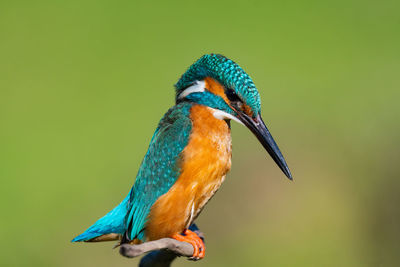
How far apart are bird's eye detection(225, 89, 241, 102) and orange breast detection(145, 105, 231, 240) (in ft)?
0.33

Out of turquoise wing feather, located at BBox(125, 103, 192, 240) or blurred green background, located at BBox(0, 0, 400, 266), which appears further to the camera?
blurred green background, located at BBox(0, 0, 400, 266)

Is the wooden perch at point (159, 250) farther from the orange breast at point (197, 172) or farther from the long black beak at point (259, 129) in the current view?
the long black beak at point (259, 129)

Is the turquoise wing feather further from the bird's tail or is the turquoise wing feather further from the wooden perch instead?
the wooden perch

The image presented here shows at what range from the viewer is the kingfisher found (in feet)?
6.07

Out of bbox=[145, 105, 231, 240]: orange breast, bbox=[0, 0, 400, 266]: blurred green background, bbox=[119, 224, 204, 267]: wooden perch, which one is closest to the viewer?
bbox=[119, 224, 204, 267]: wooden perch

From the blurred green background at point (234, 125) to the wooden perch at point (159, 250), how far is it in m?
1.47

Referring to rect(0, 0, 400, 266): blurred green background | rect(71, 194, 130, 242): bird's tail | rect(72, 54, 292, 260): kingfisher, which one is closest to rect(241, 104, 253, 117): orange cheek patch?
rect(72, 54, 292, 260): kingfisher

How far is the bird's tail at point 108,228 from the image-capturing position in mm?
1954

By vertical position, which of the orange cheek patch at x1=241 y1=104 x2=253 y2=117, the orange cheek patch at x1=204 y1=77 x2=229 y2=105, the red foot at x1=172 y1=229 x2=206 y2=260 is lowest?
the red foot at x1=172 y1=229 x2=206 y2=260

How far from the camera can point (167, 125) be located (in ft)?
6.46

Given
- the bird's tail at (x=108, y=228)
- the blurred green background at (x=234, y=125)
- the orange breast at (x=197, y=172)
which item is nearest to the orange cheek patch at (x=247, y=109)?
the orange breast at (x=197, y=172)

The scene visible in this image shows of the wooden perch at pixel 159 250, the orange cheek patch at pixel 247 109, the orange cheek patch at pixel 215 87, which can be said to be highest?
the orange cheek patch at pixel 215 87

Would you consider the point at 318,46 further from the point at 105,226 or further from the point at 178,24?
the point at 105,226

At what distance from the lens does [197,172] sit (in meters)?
1.87
